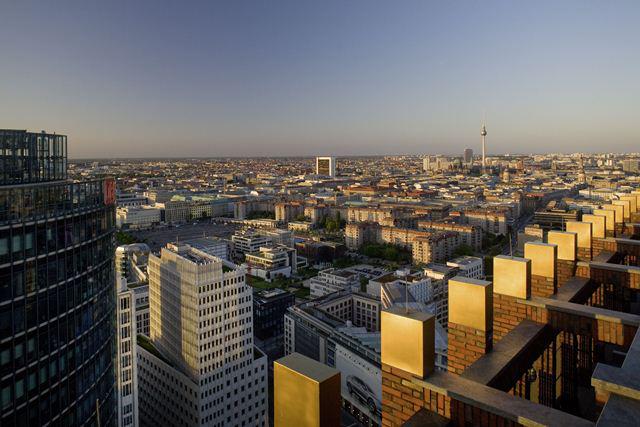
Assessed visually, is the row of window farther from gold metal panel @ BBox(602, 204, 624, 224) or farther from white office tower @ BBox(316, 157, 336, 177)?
white office tower @ BBox(316, 157, 336, 177)

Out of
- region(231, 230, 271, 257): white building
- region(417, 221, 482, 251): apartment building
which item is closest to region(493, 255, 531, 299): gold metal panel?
region(231, 230, 271, 257): white building

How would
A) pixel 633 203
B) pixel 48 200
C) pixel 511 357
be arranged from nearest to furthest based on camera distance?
pixel 511 357, pixel 633 203, pixel 48 200

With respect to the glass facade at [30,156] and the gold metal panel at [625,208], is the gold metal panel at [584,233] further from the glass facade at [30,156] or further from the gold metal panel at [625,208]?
the glass facade at [30,156]

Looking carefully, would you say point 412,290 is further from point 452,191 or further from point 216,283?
point 452,191

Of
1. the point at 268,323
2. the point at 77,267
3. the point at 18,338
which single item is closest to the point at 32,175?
the point at 77,267

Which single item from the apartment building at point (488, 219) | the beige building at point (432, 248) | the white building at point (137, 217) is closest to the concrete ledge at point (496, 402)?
the beige building at point (432, 248)

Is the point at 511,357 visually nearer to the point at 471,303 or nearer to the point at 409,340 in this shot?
the point at 471,303

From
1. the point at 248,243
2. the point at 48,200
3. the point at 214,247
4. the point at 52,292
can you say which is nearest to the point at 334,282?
the point at 214,247
